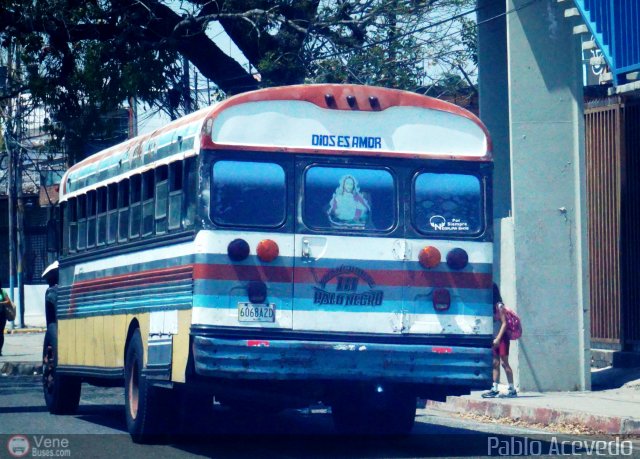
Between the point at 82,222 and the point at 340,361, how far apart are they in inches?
216

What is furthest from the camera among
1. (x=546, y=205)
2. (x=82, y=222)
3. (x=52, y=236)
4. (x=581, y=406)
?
(x=546, y=205)

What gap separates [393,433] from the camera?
40.5ft

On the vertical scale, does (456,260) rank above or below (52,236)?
below

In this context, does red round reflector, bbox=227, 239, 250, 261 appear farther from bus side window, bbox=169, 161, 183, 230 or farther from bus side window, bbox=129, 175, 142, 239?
bus side window, bbox=129, 175, 142, 239

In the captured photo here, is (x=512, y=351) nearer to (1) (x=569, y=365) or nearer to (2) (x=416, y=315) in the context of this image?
(1) (x=569, y=365)

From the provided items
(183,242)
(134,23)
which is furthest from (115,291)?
(134,23)

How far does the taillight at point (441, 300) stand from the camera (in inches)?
413

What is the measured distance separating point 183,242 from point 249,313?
97 centimetres

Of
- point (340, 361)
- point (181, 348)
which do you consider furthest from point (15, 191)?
point (340, 361)

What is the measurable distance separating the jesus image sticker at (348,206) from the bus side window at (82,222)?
493 cm

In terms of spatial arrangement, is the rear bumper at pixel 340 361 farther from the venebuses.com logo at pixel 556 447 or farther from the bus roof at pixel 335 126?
the bus roof at pixel 335 126

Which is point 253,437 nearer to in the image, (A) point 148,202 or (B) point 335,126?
(A) point 148,202

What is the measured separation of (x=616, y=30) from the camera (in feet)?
54.2

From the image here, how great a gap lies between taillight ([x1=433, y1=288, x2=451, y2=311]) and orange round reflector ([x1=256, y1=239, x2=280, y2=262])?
144cm
